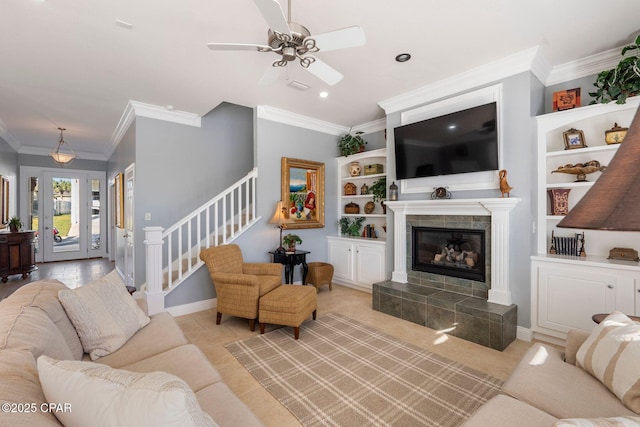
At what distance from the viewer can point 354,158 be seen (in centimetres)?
523

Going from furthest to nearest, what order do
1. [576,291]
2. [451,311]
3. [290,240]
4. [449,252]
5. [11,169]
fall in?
[11,169]
[290,240]
[449,252]
[451,311]
[576,291]

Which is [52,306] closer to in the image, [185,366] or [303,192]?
[185,366]

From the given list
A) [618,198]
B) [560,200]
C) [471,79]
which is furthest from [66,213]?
[560,200]

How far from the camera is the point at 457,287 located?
3529mm

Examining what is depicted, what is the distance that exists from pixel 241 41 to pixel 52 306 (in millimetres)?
2461

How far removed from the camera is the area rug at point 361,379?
1947mm

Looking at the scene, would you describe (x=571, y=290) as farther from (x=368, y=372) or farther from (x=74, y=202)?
(x=74, y=202)

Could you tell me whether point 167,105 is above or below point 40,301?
above

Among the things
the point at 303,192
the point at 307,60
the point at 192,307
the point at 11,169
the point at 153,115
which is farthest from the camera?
the point at 11,169

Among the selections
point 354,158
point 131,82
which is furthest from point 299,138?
point 131,82

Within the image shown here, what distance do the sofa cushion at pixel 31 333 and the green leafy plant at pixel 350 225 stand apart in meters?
4.17

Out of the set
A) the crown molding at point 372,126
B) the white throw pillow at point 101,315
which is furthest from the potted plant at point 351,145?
the white throw pillow at point 101,315

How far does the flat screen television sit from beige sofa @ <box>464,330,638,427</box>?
7.11 ft

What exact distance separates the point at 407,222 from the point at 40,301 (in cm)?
367
